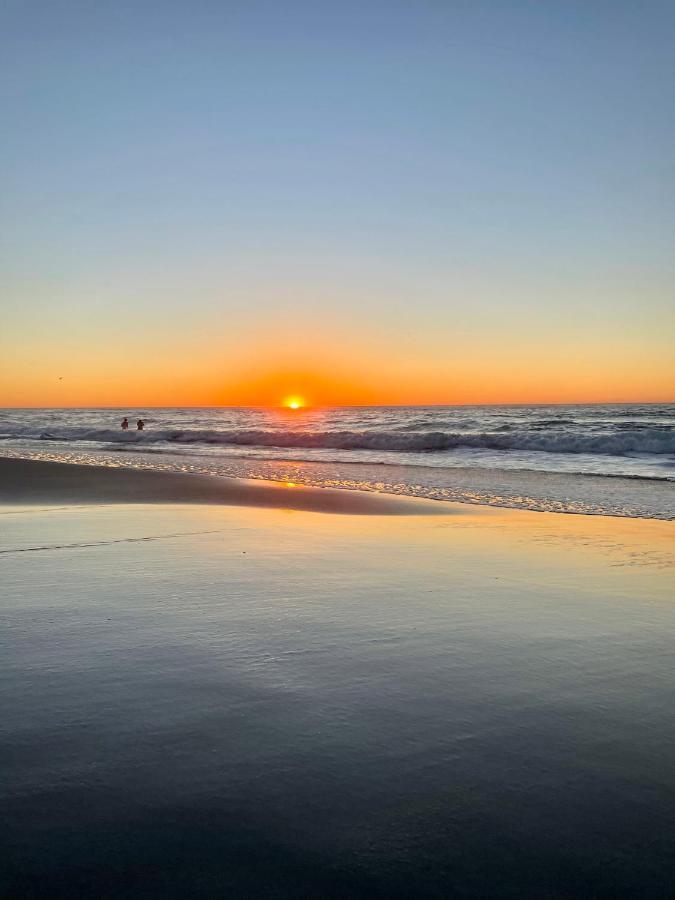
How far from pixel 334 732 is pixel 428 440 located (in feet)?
111

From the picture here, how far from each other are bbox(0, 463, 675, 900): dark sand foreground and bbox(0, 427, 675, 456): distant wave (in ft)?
83.0

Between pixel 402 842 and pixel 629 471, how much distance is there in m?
19.3

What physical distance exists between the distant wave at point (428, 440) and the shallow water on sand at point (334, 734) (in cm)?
2539

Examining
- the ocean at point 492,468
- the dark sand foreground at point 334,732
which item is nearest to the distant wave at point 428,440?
the ocean at point 492,468

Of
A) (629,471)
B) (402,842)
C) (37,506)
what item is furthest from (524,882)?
(629,471)

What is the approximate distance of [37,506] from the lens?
35.6ft

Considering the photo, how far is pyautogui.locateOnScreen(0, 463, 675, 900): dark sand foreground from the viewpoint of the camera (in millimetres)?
1982

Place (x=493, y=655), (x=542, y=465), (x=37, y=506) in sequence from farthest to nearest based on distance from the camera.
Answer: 1. (x=542, y=465)
2. (x=37, y=506)
3. (x=493, y=655)

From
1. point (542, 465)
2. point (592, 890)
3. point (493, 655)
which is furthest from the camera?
point (542, 465)

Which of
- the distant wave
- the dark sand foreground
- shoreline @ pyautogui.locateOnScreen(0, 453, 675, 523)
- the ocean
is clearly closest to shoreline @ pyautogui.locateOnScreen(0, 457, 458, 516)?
shoreline @ pyautogui.locateOnScreen(0, 453, 675, 523)

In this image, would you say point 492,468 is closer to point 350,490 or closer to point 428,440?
point 350,490

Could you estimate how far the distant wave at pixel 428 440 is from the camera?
97.1 ft

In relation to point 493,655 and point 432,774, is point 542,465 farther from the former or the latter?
point 432,774

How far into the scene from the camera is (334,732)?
9.17 feet
